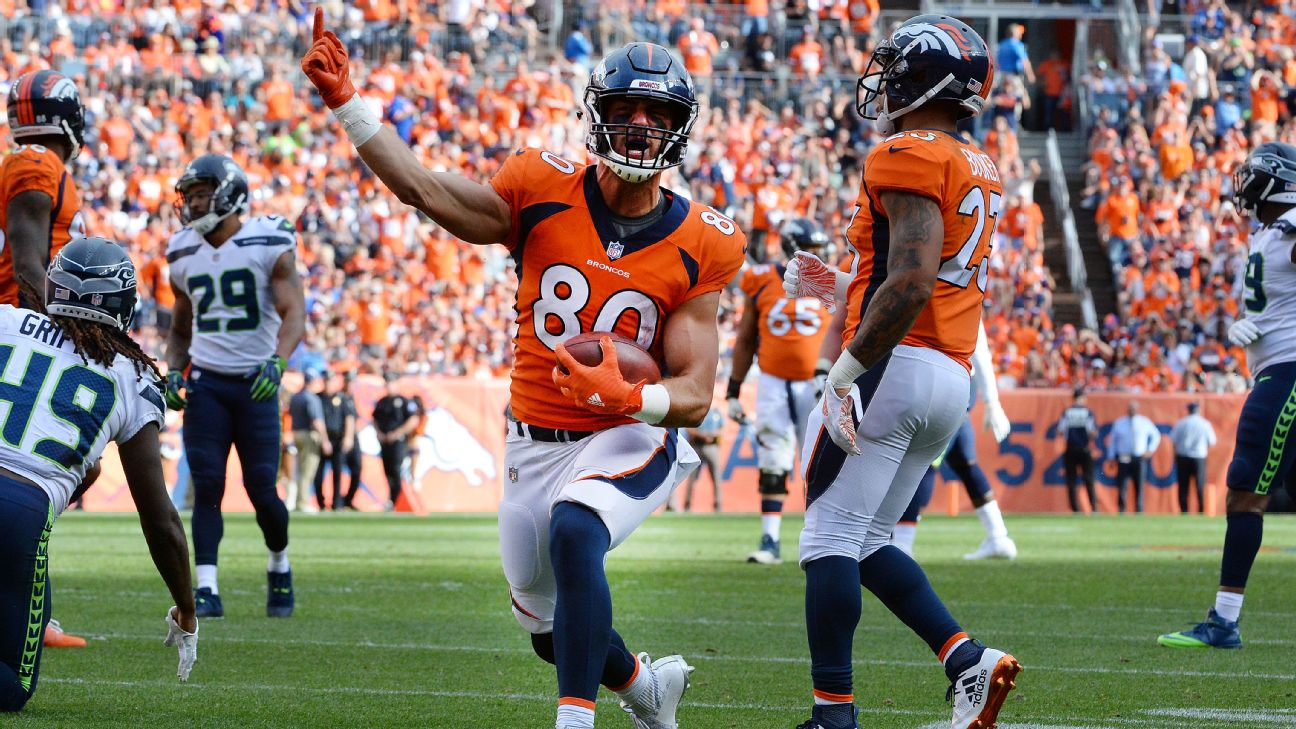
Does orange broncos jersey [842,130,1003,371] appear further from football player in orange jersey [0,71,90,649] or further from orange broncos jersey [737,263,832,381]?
orange broncos jersey [737,263,832,381]

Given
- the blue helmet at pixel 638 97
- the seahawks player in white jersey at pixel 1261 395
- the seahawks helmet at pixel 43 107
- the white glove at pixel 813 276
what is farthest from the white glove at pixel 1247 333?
the seahawks helmet at pixel 43 107

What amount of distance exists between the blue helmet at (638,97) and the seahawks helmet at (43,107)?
336 centimetres

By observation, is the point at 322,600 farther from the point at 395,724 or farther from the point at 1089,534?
the point at 1089,534

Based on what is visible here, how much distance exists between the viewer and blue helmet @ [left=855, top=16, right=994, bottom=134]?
5.09 meters

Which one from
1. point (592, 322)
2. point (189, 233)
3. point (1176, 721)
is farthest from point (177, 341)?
point (1176, 721)

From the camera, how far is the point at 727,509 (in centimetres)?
2056

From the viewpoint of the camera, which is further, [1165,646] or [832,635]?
[1165,646]

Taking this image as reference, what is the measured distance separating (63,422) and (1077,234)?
909 inches

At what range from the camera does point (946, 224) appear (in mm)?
4980

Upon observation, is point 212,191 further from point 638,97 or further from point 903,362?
point 903,362

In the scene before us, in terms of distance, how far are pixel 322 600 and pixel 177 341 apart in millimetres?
1544

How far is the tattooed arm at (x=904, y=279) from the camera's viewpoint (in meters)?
4.79

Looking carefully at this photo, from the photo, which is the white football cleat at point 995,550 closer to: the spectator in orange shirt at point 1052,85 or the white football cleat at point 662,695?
the white football cleat at point 662,695

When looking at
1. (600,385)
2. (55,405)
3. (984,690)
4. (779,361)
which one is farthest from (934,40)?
(779,361)
